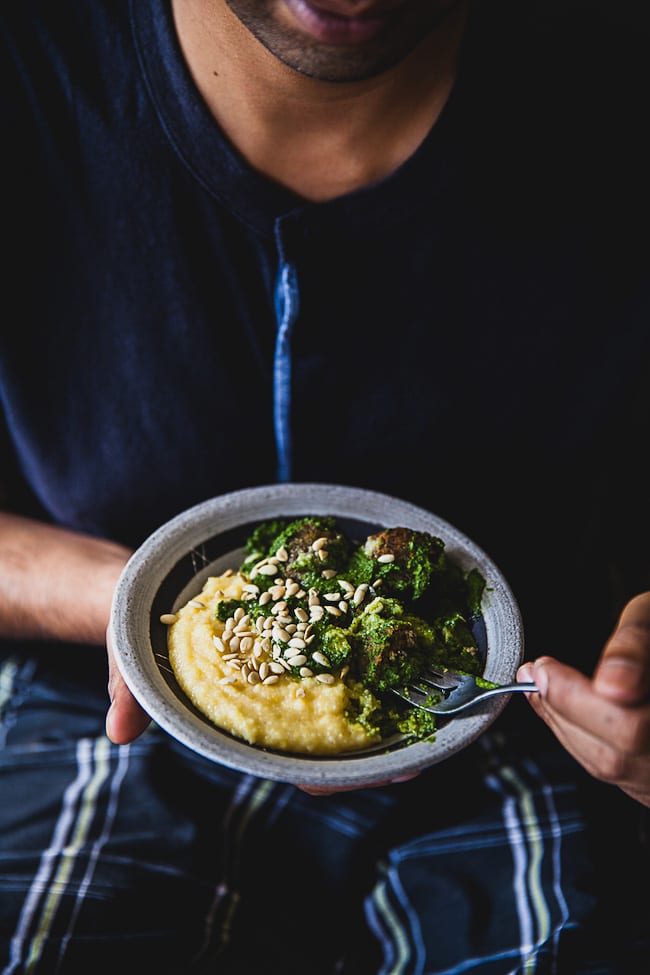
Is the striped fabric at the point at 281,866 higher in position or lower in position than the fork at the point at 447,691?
lower

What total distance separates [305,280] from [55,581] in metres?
1.08

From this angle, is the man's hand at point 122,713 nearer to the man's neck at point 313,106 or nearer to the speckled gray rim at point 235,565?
the speckled gray rim at point 235,565

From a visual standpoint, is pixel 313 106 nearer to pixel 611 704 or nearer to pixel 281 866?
pixel 611 704

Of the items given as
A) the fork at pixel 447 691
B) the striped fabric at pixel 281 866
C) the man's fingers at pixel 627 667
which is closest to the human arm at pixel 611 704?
the man's fingers at pixel 627 667

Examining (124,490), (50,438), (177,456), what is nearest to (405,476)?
(177,456)

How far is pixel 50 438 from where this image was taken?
221cm

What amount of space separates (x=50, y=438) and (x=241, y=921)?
1.41 metres

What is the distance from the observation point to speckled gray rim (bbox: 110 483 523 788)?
4.76ft

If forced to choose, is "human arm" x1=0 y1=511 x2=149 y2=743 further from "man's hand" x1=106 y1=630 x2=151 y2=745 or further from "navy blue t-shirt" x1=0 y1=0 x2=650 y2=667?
"man's hand" x1=106 y1=630 x2=151 y2=745

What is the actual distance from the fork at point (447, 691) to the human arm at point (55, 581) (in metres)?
0.88

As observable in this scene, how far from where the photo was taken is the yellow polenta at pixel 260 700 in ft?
5.02

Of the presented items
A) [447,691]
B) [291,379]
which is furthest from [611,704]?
[291,379]

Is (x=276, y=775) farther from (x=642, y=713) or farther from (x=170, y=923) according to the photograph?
(x=170, y=923)

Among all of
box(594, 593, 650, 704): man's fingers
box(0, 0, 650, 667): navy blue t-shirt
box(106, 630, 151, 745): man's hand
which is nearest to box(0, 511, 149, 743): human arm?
box(0, 0, 650, 667): navy blue t-shirt
